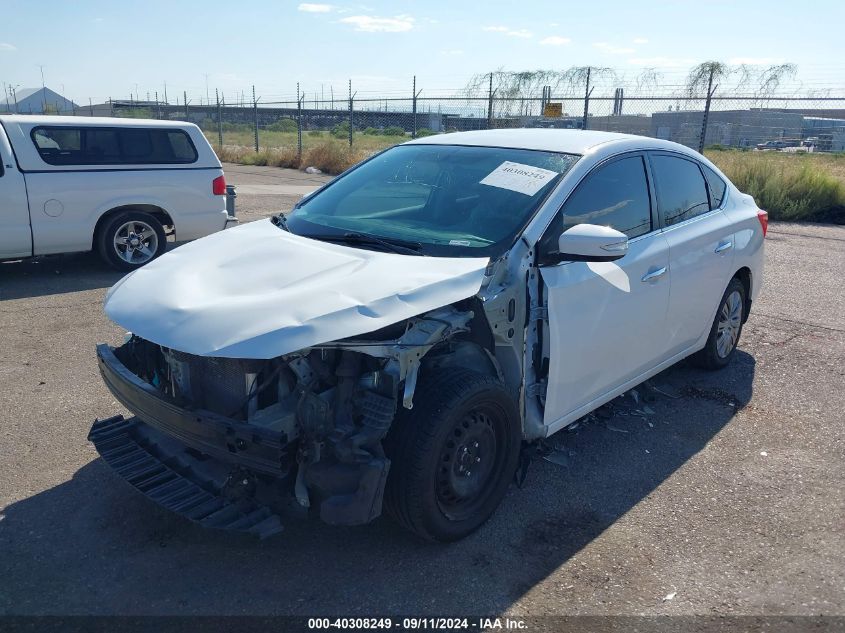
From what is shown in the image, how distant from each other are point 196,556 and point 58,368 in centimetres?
279

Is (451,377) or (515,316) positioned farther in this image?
(515,316)

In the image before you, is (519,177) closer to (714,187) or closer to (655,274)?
(655,274)

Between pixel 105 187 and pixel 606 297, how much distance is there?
6487mm

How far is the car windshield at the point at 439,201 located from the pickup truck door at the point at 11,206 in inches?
186

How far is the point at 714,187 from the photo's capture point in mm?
5133

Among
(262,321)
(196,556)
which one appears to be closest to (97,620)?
(196,556)

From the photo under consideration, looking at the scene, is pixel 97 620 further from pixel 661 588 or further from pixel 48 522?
pixel 661 588

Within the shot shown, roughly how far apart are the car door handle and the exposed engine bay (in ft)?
4.62

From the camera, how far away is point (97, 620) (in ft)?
9.04

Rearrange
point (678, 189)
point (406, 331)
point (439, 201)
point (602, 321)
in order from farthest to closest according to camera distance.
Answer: point (678, 189) → point (439, 201) → point (602, 321) → point (406, 331)

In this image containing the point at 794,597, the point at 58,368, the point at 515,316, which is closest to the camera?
the point at 794,597

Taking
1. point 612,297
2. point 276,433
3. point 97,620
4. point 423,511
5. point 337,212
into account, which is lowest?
point 97,620

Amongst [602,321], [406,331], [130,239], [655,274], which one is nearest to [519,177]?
[602,321]

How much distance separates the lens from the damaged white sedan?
2.84 meters
